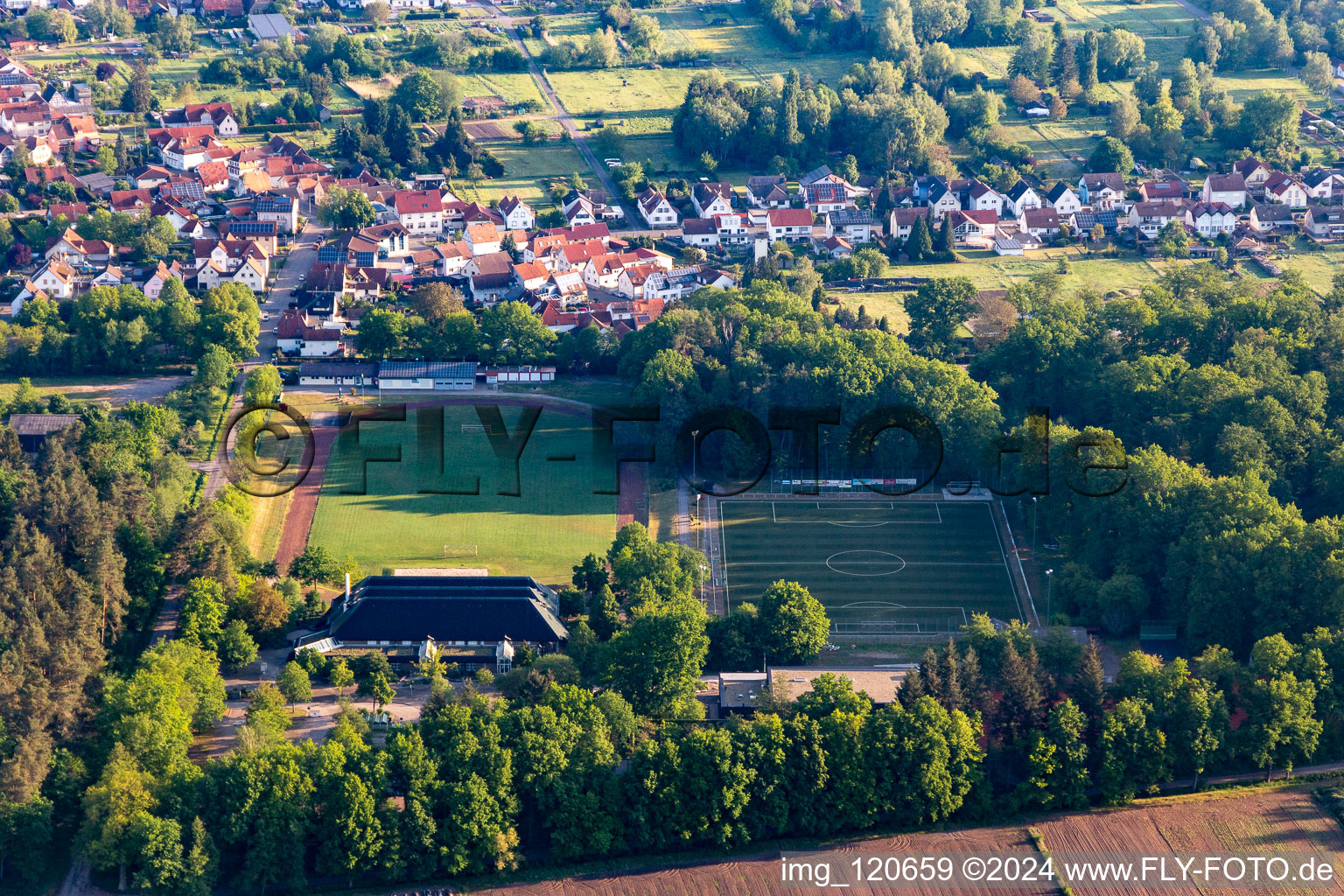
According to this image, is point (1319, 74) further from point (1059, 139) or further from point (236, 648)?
point (236, 648)

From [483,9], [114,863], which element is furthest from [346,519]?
[483,9]

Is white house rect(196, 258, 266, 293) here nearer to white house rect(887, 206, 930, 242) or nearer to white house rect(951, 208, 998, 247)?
white house rect(887, 206, 930, 242)

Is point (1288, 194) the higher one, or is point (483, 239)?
point (483, 239)

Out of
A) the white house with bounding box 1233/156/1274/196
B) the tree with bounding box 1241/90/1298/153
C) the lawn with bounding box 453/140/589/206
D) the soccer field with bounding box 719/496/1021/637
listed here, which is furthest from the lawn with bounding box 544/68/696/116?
the soccer field with bounding box 719/496/1021/637

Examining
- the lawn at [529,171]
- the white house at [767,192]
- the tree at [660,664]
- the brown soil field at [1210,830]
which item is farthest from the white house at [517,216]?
the brown soil field at [1210,830]

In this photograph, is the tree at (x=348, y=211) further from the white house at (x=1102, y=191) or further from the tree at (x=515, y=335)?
the white house at (x=1102, y=191)

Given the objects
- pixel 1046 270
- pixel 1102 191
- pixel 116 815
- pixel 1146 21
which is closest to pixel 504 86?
pixel 1102 191

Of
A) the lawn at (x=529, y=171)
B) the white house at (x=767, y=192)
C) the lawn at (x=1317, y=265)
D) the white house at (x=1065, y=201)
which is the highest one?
the lawn at (x=529, y=171)
